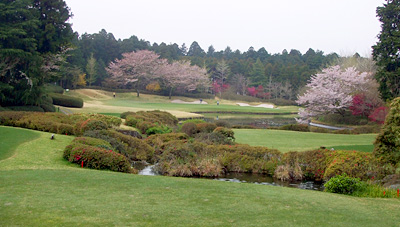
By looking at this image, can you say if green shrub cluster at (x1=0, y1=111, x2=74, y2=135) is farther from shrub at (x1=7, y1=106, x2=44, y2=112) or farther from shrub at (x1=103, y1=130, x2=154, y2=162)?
shrub at (x1=7, y1=106, x2=44, y2=112)

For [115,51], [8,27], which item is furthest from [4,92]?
[115,51]

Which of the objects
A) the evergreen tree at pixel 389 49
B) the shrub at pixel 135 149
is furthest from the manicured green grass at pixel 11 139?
the evergreen tree at pixel 389 49

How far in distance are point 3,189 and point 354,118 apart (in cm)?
3535

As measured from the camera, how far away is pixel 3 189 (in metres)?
7.55

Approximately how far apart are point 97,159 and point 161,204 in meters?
5.83

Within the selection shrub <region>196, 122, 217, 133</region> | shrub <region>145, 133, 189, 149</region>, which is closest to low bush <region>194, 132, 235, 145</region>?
shrub <region>145, 133, 189, 149</region>

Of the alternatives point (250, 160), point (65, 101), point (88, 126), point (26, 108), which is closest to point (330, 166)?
point (250, 160)

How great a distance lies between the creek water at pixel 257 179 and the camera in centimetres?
1281

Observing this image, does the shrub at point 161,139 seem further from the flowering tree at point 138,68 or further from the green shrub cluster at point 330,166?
the flowering tree at point 138,68

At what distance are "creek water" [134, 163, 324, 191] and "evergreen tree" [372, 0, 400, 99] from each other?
14329 millimetres

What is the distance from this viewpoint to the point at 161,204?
6820 mm

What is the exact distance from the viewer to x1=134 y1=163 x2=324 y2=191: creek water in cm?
1281

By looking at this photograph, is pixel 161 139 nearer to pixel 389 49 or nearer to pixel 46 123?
pixel 46 123

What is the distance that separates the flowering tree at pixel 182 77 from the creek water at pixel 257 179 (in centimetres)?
6350
